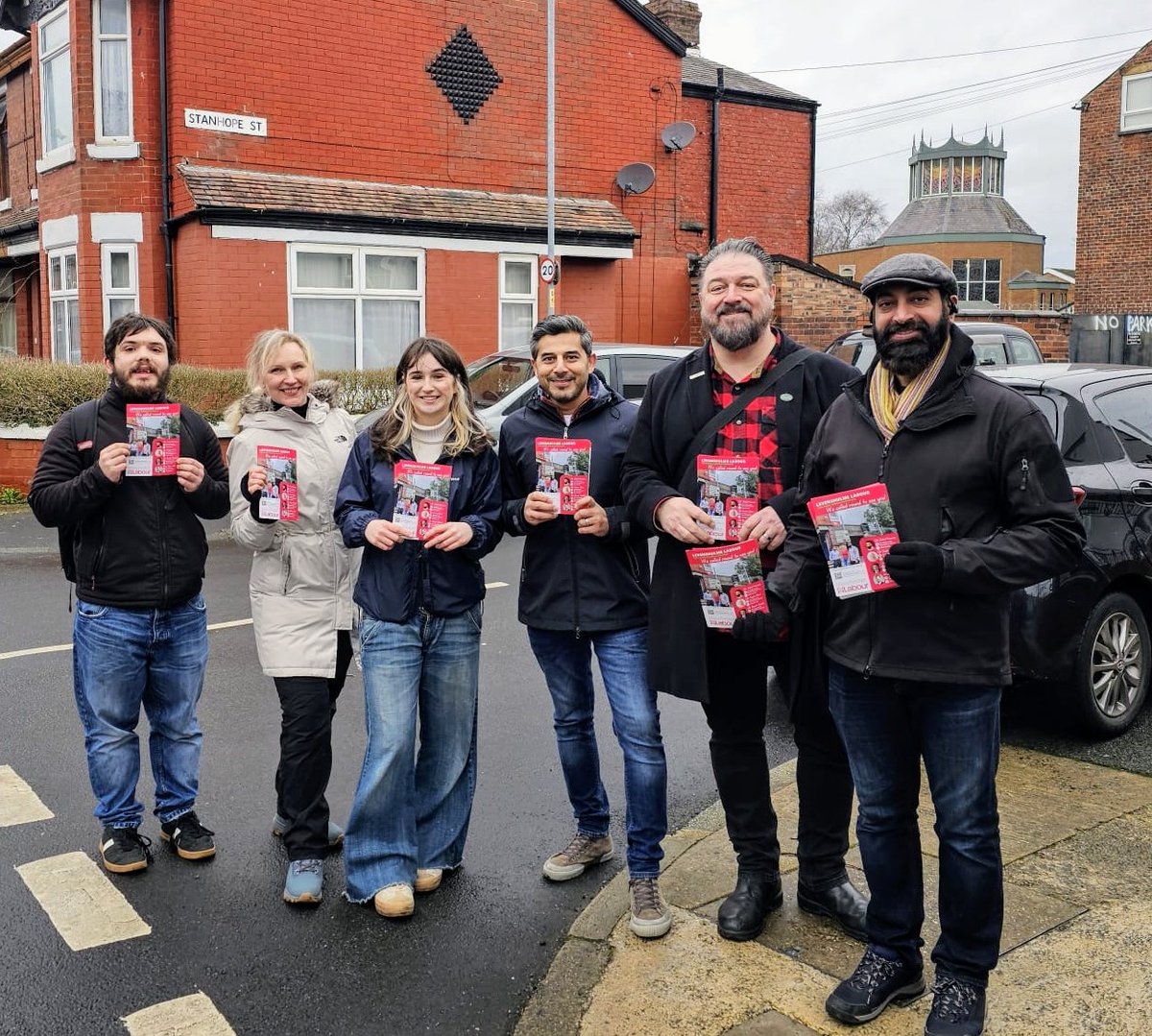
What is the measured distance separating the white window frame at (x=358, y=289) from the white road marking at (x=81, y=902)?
47.7ft

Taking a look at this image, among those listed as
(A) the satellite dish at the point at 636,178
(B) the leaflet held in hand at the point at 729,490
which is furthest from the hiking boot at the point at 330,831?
(A) the satellite dish at the point at 636,178

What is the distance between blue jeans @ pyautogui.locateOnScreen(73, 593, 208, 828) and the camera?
4.45m

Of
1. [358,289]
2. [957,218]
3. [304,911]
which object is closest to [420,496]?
[304,911]

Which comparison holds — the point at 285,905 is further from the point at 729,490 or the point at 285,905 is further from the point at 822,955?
the point at 729,490

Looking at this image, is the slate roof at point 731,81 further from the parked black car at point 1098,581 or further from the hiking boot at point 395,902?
the hiking boot at point 395,902

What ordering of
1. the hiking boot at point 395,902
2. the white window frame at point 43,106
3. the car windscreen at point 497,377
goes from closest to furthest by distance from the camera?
1. the hiking boot at point 395,902
2. the car windscreen at point 497,377
3. the white window frame at point 43,106

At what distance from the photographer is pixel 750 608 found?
354 cm

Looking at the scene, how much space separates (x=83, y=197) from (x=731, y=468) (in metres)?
17.5

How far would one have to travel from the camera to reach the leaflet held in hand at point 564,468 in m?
3.95

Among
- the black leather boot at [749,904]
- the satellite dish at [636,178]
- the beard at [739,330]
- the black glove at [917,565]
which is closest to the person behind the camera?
the black glove at [917,565]

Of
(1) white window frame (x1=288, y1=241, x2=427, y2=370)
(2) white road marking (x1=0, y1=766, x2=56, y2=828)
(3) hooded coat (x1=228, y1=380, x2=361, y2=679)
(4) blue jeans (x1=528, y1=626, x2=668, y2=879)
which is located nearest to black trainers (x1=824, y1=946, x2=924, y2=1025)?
(4) blue jeans (x1=528, y1=626, x2=668, y2=879)

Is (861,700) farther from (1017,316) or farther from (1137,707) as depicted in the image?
(1017,316)

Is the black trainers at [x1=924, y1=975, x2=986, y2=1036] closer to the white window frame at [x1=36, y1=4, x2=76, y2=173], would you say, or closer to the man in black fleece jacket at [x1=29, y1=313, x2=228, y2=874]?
the man in black fleece jacket at [x1=29, y1=313, x2=228, y2=874]

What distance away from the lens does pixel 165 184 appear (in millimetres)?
18375
